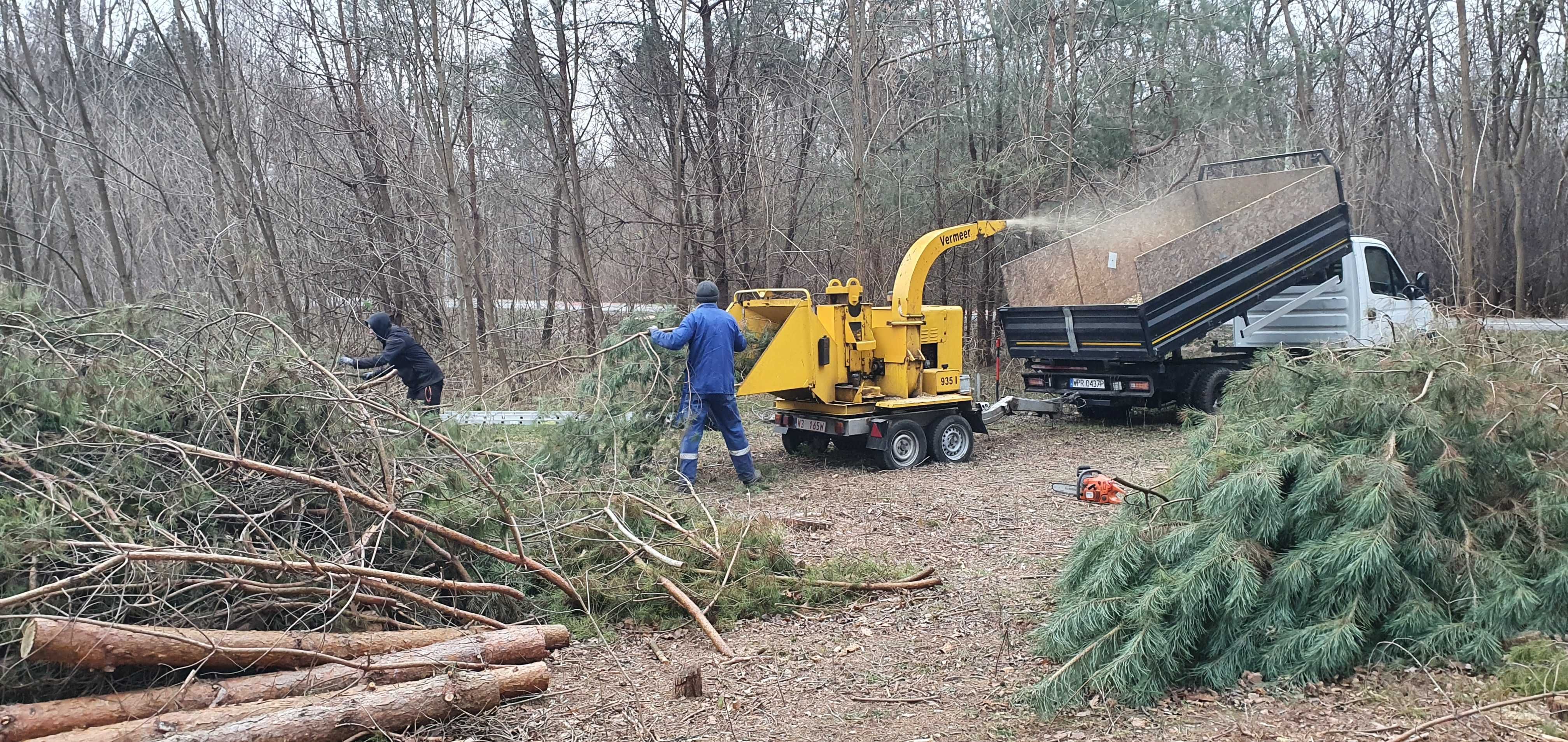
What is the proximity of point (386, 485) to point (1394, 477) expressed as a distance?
5.01 metres

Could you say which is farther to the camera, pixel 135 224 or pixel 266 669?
pixel 135 224

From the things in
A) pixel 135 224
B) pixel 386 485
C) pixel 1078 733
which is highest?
pixel 135 224

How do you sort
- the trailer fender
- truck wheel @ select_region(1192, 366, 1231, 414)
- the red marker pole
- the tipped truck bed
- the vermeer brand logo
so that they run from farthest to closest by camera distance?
1. the red marker pole
2. truck wheel @ select_region(1192, 366, 1231, 414)
3. the tipped truck bed
4. the vermeer brand logo
5. the trailer fender

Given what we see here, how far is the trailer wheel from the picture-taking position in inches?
420

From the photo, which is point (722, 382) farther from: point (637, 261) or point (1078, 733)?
point (637, 261)

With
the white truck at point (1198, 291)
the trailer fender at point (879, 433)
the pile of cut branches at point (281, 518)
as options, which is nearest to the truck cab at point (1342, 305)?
the white truck at point (1198, 291)

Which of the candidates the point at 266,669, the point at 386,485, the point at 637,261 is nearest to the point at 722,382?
the point at 386,485

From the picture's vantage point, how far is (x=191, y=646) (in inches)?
169

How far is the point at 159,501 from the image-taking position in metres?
5.03

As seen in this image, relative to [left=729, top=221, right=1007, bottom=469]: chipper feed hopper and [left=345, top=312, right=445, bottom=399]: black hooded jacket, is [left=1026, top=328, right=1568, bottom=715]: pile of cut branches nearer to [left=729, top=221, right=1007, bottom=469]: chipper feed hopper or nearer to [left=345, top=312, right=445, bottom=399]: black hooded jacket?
[left=729, top=221, right=1007, bottom=469]: chipper feed hopper

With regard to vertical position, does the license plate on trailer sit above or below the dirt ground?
above

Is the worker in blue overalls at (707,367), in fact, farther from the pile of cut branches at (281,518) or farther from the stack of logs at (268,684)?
the stack of logs at (268,684)

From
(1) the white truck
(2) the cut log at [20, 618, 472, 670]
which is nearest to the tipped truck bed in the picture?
(1) the white truck

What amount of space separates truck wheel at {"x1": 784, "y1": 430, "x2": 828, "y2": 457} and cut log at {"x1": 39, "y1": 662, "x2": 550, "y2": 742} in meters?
6.16
